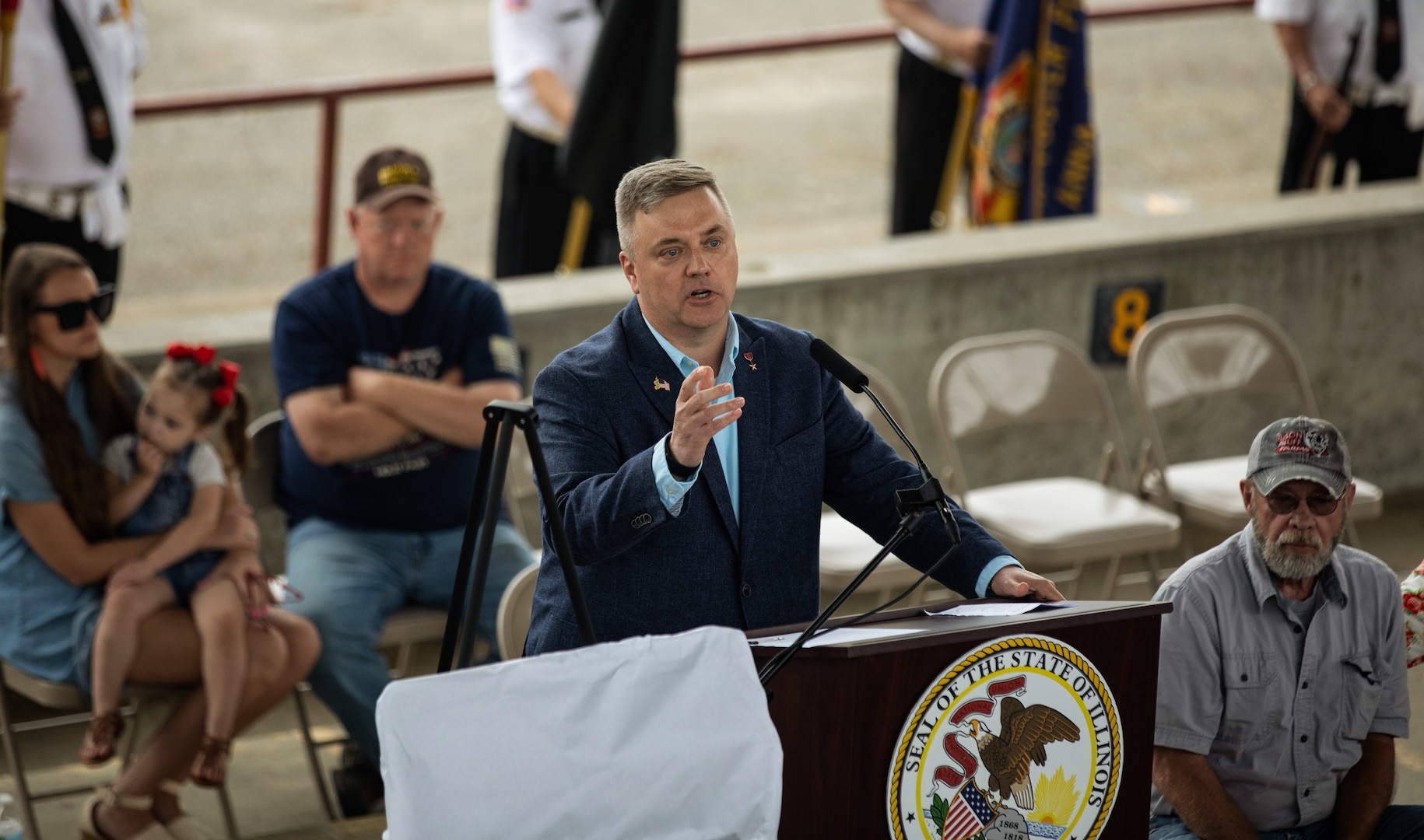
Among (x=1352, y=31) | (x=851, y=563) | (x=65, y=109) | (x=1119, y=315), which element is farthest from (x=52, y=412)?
(x=1352, y=31)

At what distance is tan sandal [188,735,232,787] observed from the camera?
4.05m

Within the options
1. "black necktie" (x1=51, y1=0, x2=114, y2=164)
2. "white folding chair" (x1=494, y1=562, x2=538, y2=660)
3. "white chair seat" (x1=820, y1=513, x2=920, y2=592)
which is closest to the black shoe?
"white folding chair" (x1=494, y1=562, x2=538, y2=660)

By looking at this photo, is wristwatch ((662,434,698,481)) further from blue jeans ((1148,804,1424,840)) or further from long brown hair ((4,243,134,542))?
long brown hair ((4,243,134,542))

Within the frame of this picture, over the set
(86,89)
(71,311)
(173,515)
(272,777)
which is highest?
(86,89)

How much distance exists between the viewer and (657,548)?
108 inches

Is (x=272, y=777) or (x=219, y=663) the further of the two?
(x=272, y=777)

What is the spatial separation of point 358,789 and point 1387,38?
504 centimetres

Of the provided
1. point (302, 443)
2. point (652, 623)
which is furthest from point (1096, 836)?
point (302, 443)

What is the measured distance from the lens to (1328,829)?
329 cm

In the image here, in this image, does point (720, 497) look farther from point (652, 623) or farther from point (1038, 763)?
point (1038, 763)

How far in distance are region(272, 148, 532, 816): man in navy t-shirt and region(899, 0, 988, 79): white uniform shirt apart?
9.05 ft

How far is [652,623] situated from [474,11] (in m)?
17.7

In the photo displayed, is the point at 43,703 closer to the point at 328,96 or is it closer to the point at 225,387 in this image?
the point at 225,387

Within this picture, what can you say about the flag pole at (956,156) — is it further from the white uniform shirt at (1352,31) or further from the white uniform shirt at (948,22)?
the white uniform shirt at (1352,31)
